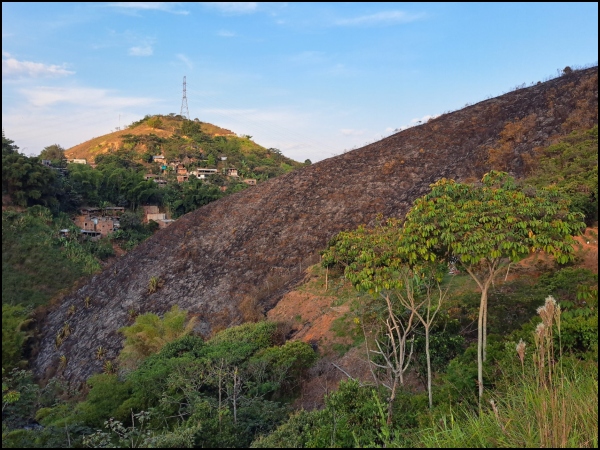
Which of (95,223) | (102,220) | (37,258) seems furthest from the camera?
(102,220)

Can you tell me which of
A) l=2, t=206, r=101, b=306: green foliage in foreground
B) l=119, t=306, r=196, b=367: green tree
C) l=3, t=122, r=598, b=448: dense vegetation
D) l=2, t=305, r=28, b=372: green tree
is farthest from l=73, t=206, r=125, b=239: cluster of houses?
l=3, t=122, r=598, b=448: dense vegetation

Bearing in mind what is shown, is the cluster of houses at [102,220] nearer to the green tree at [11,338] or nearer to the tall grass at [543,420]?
the green tree at [11,338]

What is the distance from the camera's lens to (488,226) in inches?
185

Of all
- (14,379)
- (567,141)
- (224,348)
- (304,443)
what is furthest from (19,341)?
(567,141)

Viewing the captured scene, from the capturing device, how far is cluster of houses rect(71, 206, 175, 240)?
26998 mm

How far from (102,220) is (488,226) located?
2703 cm

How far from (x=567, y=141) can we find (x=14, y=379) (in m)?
18.3

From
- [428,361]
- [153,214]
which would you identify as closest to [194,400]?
[428,361]

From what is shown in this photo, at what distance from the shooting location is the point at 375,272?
17.7 ft

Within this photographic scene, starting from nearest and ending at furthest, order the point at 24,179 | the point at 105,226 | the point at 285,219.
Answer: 1. the point at 285,219
2. the point at 24,179
3. the point at 105,226

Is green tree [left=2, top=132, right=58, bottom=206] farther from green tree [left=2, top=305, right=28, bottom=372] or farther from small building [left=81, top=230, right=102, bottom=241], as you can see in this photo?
green tree [left=2, top=305, right=28, bottom=372]

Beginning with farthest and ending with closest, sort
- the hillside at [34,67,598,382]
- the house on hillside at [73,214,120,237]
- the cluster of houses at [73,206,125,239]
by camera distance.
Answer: the house on hillside at [73,214,120,237] → the cluster of houses at [73,206,125,239] → the hillside at [34,67,598,382]

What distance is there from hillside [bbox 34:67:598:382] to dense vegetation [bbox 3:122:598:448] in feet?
12.4

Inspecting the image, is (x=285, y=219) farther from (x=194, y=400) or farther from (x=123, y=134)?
(x=123, y=134)
